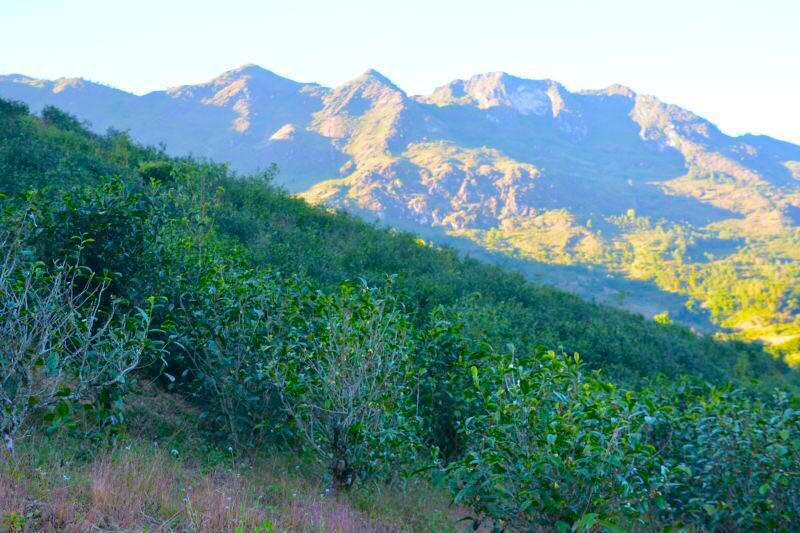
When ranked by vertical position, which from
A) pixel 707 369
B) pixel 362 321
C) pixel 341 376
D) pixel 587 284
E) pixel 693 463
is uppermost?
pixel 362 321

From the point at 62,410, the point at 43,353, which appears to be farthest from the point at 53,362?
the point at 43,353

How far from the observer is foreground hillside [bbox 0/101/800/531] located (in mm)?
4160

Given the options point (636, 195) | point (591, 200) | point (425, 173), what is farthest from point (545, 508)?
point (636, 195)

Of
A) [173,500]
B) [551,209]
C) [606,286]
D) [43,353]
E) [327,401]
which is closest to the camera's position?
[173,500]

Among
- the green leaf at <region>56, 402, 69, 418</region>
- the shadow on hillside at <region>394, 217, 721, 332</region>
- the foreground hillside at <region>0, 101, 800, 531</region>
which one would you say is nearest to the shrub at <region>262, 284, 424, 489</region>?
the foreground hillside at <region>0, 101, 800, 531</region>

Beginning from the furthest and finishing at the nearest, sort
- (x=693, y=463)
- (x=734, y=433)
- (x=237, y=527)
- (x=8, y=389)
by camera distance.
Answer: (x=693, y=463), (x=734, y=433), (x=8, y=389), (x=237, y=527)

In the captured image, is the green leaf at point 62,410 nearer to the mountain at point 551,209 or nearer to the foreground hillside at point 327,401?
the foreground hillside at point 327,401

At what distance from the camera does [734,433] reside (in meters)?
6.18

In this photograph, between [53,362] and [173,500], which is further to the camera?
[173,500]

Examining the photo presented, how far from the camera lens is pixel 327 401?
538 cm

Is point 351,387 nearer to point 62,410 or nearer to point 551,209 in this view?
point 62,410

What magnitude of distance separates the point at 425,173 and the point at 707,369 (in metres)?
133

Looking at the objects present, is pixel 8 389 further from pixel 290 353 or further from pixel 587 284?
pixel 587 284

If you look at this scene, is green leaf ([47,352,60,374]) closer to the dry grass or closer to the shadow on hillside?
the dry grass
